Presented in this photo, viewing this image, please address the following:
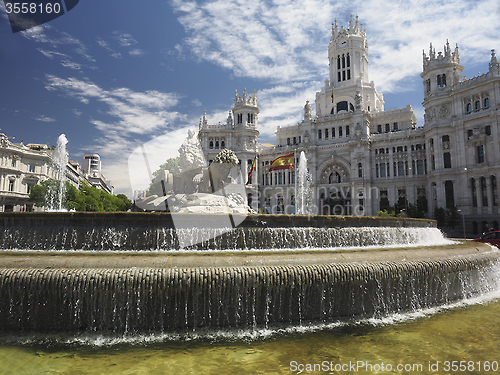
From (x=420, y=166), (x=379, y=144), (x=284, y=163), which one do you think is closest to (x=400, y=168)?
(x=420, y=166)

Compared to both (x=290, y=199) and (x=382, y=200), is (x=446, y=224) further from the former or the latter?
(x=290, y=199)

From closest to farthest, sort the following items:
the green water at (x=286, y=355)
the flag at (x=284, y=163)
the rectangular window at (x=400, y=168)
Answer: the green water at (x=286, y=355)
the rectangular window at (x=400, y=168)
the flag at (x=284, y=163)

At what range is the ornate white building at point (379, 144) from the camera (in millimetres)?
44125

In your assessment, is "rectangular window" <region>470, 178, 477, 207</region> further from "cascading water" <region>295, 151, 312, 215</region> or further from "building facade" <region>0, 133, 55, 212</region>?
"building facade" <region>0, 133, 55, 212</region>

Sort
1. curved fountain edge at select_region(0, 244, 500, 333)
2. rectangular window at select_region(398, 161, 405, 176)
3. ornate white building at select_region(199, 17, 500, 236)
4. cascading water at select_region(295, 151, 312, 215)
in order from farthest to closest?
cascading water at select_region(295, 151, 312, 215) < rectangular window at select_region(398, 161, 405, 176) < ornate white building at select_region(199, 17, 500, 236) < curved fountain edge at select_region(0, 244, 500, 333)

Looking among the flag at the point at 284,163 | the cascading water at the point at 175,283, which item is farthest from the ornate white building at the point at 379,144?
the cascading water at the point at 175,283

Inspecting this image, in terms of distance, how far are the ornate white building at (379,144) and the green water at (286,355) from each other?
146 ft

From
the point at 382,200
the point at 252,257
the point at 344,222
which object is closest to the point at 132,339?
the point at 252,257

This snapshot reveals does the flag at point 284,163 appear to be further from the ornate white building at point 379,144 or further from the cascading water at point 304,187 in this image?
the ornate white building at point 379,144

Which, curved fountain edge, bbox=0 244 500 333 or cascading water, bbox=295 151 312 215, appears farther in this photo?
cascading water, bbox=295 151 312 215

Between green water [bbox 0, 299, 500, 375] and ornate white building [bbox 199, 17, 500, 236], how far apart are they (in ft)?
146

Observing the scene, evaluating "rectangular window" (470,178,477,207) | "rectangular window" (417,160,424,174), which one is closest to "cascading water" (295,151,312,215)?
"rectangular window" (417,160,424,174)

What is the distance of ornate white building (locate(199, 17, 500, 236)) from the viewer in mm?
44125

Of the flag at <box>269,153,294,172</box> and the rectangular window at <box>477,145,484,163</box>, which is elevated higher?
the flag at <box>269,153,294,172</box>
